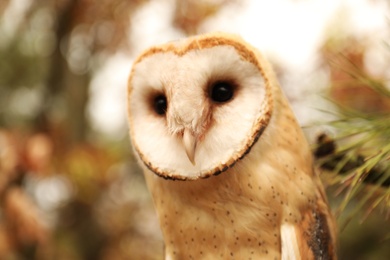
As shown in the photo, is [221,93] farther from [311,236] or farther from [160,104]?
[311,236]

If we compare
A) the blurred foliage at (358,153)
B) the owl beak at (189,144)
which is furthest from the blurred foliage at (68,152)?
the owl beak at (189,144)

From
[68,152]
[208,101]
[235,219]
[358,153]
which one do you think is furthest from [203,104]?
[68,152]

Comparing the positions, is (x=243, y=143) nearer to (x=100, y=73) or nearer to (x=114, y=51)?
(x=114, y=51)

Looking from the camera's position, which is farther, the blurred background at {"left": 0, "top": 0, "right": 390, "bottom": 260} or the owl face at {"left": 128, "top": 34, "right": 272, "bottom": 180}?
the blurred background at {"left": 0, "top": 0, "right": 390, "bottom": 260}

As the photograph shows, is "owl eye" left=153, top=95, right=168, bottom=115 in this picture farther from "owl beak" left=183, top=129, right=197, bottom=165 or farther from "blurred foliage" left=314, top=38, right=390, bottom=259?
"blurred foliage" left=314, top=38, right=390, bottom=259

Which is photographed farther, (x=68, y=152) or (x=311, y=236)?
(x=68, y=152)

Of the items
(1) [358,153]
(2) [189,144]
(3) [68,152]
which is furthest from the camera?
(3) [68,152]

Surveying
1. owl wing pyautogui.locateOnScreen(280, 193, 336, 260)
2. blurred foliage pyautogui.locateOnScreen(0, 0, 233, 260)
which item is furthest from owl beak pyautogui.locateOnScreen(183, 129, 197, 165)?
blurred foliage pyautogui.locateOnScreen(0, 0, 233, 260)
